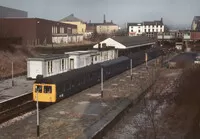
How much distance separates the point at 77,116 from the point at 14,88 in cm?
1146

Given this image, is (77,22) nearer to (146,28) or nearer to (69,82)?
(146,28)

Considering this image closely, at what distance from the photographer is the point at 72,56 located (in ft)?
105

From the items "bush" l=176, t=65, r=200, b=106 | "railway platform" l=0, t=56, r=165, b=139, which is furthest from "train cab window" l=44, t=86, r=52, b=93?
"bush" l=176, t=65, r=200, b=106

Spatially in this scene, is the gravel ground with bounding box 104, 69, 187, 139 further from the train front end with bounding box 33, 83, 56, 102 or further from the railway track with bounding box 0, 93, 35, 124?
the railway track with bounding box 0, 93, 35, 124

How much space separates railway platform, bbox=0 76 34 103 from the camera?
80.3 ft

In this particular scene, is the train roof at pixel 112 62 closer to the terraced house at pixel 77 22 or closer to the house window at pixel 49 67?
the house window at pixel 49 67

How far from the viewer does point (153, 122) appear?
1561cm

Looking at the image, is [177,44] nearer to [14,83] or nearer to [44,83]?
[14,83]

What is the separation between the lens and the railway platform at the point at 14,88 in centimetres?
2447

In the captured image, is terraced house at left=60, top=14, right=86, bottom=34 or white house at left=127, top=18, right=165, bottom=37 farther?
white house at left=127, top=18, right=165, bottom=37

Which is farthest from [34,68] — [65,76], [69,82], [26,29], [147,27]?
[147,27]

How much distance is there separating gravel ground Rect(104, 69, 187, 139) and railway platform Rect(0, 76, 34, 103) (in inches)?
405

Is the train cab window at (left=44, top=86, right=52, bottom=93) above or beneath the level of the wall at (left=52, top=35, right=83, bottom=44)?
beneath

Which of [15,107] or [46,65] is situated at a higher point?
[46,65]
